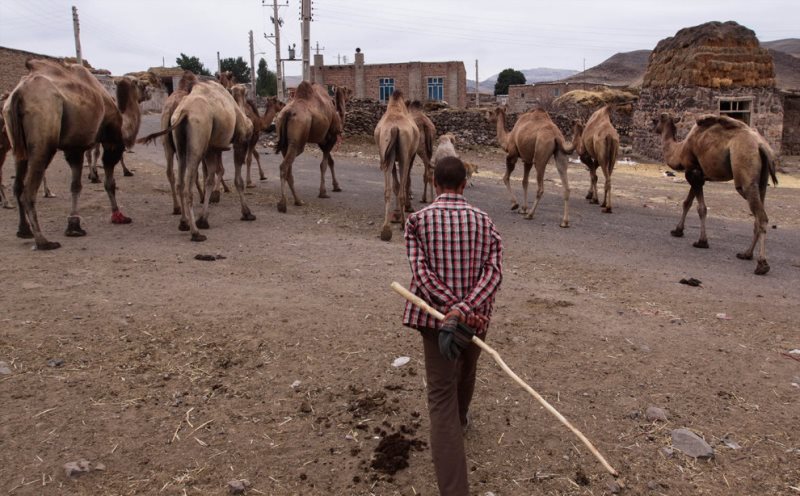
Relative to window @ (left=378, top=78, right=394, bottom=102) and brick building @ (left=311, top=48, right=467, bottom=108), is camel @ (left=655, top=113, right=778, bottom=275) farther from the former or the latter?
window @ (left=378, top=78, right=394, bottom=102)

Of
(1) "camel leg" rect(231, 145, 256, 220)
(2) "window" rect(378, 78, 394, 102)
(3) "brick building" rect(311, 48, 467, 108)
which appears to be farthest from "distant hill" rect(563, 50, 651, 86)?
(1) "camel leg" rect(231, 145, 256, 220)

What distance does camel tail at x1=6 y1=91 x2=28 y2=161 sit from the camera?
6.74 metres

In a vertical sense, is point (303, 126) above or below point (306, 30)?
below

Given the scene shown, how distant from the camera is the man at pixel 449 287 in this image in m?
2.97

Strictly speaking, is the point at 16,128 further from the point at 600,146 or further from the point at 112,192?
the point at 600,146

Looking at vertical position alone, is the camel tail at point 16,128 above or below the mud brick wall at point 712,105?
below

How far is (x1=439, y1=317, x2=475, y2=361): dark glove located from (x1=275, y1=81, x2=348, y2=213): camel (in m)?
7.90

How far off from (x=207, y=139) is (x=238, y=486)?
5.99 metres

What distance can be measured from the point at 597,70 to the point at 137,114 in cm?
7599

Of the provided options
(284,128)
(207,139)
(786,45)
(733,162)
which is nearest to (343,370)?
(207,139)

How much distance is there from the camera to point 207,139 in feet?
26.8

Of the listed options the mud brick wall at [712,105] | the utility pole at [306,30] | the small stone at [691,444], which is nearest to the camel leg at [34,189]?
the small stone at [691,444]

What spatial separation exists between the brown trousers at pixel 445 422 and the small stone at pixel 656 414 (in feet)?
5.19

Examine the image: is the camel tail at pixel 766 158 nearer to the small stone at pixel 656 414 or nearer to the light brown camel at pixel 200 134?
the small stone at pixel 656 414
